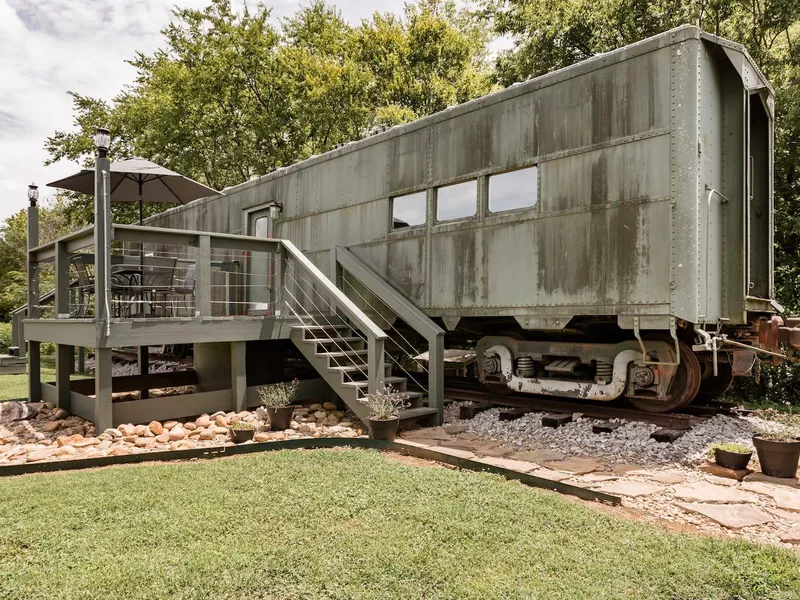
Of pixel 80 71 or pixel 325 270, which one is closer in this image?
pixel 325 270

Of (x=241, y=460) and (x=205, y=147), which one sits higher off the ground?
(x=205, y=147)

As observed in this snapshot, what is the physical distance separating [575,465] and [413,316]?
281 centimetres

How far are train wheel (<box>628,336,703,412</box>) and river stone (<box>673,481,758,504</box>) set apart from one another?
198 cm

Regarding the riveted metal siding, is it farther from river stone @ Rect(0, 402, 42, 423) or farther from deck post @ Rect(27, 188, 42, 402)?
river stone @ Rect(0, 402, 42, 423)

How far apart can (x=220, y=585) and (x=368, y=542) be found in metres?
0.81

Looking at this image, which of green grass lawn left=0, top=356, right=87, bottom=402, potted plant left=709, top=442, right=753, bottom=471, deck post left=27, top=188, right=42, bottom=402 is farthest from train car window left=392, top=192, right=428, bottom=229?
green grass lawn left=0, top=356, right=87, bottom=402

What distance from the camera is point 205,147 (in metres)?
19.7

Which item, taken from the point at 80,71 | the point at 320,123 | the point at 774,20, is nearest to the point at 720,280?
the point at 774,20

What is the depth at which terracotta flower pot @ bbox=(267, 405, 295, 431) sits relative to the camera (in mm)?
6230

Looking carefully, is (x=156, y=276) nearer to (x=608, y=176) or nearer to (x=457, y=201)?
(x=457, y=201)

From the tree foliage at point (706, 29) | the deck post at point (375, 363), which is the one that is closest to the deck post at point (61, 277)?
the deck post at point (375, 363)

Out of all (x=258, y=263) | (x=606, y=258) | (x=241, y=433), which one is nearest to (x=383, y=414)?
(x=241, y=433)

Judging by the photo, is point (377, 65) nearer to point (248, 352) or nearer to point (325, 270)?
point (325, 270)

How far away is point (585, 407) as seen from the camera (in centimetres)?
654
